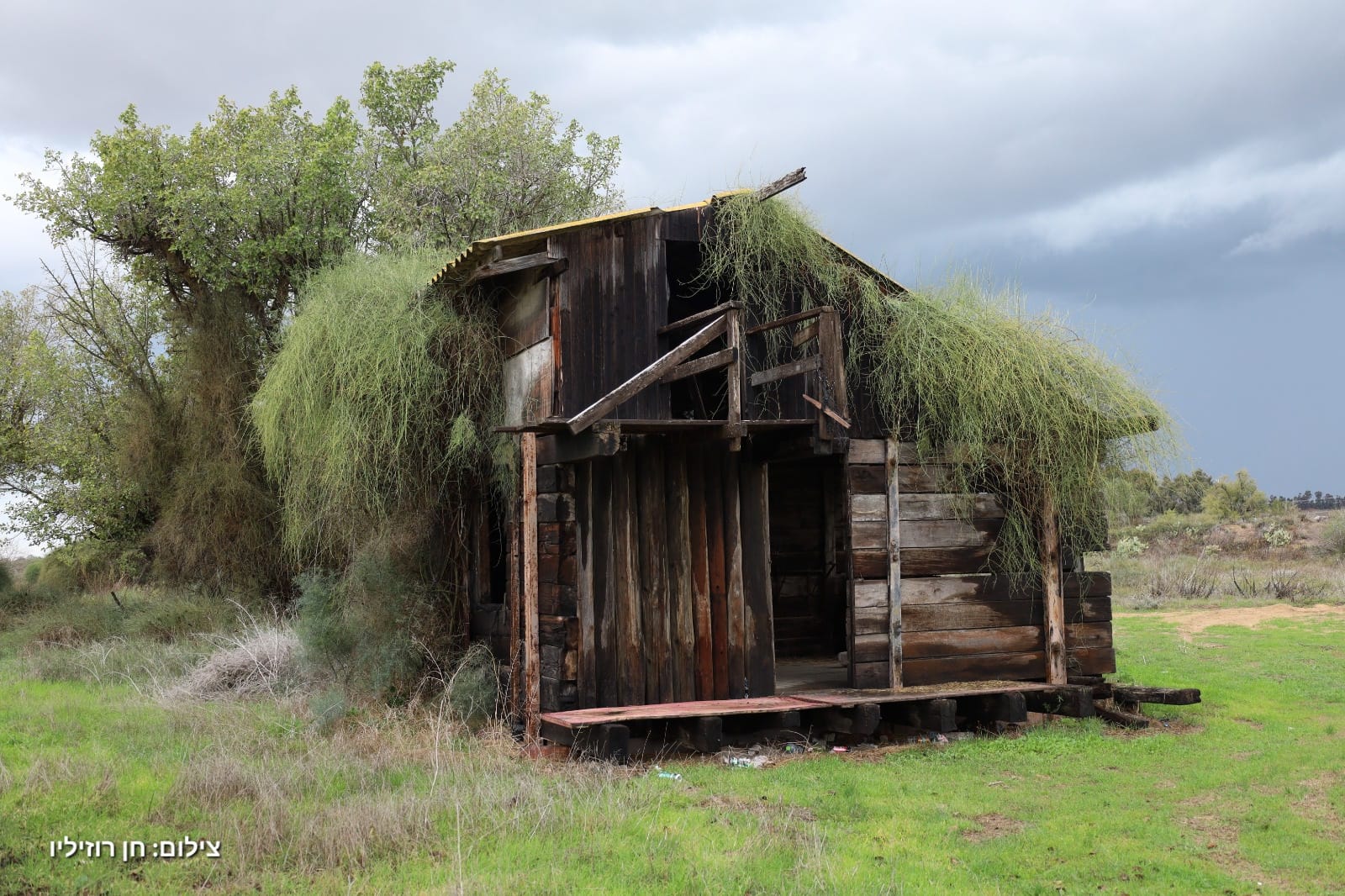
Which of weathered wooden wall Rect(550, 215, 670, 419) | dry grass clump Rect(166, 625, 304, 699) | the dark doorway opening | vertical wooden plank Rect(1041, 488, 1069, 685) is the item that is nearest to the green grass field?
vertical wooden plank Rect(1041, 488, 1069, 685)

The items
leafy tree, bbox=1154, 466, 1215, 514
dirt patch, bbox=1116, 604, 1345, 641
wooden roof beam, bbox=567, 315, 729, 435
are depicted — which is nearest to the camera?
wooden roof beam, bbox=567, 315, 729, 435

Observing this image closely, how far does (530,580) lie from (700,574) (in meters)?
1.68

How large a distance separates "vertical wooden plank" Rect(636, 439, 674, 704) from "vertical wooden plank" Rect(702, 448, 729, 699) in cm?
45

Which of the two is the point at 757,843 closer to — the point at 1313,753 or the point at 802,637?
the point at 1313,753

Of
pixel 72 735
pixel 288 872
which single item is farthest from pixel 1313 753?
pixel 72 735

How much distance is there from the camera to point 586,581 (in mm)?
10078

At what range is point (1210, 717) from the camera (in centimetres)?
1145

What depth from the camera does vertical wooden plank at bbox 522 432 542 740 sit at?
979 centimetres

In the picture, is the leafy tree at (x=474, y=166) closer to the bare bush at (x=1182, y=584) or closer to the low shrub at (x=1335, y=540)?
the bare bush at (x=1182, y=584)

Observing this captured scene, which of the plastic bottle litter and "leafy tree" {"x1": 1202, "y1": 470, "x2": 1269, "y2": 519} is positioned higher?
"leafy tree" {"x1": 1202, "y1": 470, "x2": 1269, "y2": 519}

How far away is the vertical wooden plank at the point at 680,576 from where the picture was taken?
10438mm

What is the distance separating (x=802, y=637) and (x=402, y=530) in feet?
20.3

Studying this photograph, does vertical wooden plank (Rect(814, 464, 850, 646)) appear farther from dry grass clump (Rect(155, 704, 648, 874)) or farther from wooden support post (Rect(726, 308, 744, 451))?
dry grass clump (Rect(155, 704, 648, 874))

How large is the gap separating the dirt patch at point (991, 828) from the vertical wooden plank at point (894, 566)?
288 centimetres
